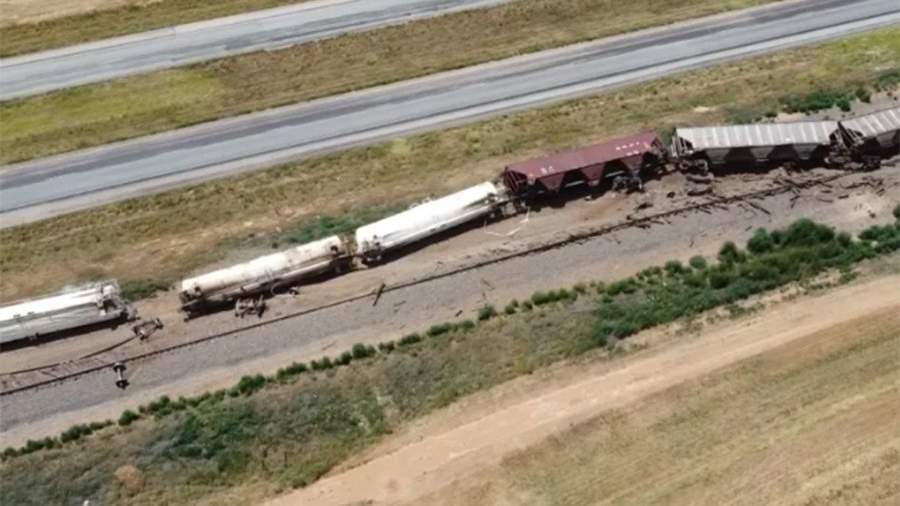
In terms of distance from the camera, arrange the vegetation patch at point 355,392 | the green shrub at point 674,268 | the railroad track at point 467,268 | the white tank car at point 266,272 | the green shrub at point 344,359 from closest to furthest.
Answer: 1. the vegetation patch at point 355,392
2. the green shrub at point 344,359
3. the railroad track at point 467,268
4. the white tank car at point 266,272
5. the green shrub at point 674,268

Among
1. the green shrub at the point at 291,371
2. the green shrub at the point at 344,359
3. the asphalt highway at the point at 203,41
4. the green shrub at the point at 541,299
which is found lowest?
the green shrub at the point at 541,299

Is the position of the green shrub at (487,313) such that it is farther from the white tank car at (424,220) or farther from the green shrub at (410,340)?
the white tank car at (424,220)

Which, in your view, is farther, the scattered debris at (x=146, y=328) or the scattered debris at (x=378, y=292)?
the scattered debris at (x=378, y=292)

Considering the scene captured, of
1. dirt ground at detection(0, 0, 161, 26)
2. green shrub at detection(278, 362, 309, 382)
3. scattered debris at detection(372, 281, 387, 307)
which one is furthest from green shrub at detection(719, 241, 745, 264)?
dirt ground at detection(0, 0, 161, 26)

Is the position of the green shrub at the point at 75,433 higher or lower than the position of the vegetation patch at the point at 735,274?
higher

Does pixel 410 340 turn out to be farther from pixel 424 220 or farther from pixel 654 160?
pixel 654 160

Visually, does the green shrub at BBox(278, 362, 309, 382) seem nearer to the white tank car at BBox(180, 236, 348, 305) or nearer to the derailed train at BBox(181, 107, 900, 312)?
the white tank car at BBox(180, 236, 348, 305)

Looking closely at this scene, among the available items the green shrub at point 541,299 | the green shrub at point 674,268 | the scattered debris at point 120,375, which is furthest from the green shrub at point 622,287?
the scattered debris at point 120,375
